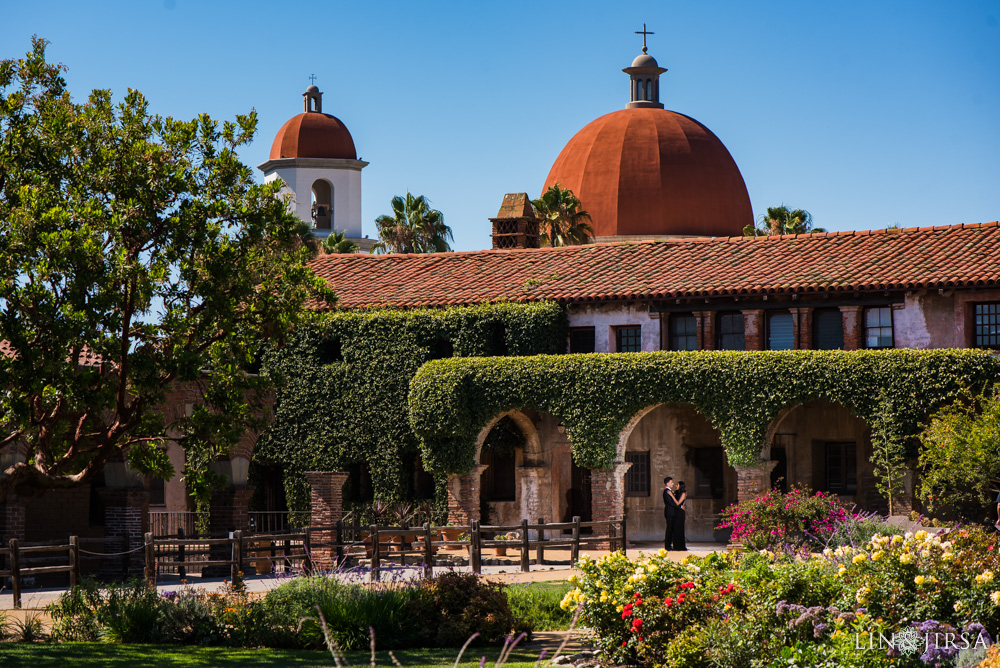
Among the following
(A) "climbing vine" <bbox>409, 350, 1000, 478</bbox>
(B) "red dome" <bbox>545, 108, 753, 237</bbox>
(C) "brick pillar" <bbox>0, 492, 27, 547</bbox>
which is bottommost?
(C) "brick pillar" <bbox>0, 492, 27, 547</bbox>

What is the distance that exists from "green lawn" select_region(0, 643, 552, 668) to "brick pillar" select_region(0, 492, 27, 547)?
901 centimetres

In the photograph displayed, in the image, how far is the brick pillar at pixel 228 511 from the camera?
2777cm

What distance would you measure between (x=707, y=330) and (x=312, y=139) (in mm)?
31477

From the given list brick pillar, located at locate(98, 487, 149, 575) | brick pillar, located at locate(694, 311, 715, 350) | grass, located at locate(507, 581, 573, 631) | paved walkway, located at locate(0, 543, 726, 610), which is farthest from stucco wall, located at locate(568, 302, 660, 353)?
grass, located at locate(507, 581, 573, 631)

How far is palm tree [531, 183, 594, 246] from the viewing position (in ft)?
168

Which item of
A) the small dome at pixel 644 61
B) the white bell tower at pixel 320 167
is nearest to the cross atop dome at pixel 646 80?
the small dome at pixel 644 61

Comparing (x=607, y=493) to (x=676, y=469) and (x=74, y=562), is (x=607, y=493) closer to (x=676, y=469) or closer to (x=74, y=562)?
(x=676, y=469)

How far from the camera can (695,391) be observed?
107 feet

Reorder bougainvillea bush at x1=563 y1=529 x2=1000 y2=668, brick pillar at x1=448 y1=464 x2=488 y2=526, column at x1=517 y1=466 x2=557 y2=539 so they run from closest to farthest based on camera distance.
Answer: bougainvillea bush at x1=563 y1=529 x2=1000 y2=668 → brick pillar at x1=448 y1=464 x2=488 y2=526 → column at x1=517 y1=466 x2=557 y2=539

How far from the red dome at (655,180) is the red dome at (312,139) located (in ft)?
37.8

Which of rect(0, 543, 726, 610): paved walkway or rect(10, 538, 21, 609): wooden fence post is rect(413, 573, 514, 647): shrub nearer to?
rect(0, 543, 726, 610): paved walkway

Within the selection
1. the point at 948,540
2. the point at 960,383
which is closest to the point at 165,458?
the point at 948,540

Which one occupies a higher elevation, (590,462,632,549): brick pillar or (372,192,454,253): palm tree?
(372,192,454,253): palm tree

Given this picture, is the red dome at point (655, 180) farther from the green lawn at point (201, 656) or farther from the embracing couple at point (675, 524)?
the green lawn at point (201, 656)
